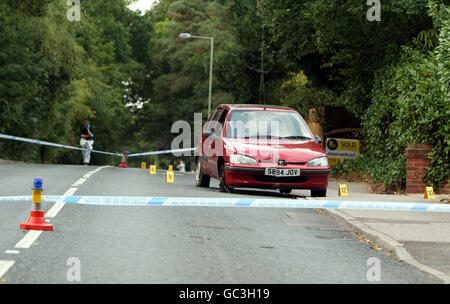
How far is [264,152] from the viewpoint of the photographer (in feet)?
47.3

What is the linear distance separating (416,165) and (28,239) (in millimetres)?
10773

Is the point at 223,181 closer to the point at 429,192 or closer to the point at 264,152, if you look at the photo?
the point at 264,152

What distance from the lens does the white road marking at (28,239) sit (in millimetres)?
8266

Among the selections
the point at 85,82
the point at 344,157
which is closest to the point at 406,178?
the point at 344,157

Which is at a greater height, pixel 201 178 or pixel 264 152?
pixel 264 152

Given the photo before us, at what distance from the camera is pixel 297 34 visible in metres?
24.3

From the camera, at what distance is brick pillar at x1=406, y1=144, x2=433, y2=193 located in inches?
676

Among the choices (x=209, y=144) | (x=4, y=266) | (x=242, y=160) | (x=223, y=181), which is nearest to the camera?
(x=4, y=266)

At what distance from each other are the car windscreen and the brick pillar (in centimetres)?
285
